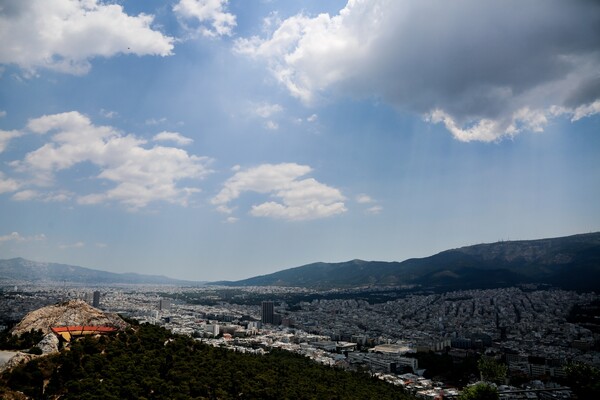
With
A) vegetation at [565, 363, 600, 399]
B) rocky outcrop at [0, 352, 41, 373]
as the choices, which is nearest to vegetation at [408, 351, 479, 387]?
vegetation at [565, 363, 600, 399]

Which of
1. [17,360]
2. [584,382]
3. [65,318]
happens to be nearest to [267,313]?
[584,382]

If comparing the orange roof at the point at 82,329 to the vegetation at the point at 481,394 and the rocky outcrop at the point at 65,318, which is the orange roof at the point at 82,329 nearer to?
the rocky outcrop at the point at 65,318

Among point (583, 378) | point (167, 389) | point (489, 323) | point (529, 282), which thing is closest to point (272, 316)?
point (489, 323)

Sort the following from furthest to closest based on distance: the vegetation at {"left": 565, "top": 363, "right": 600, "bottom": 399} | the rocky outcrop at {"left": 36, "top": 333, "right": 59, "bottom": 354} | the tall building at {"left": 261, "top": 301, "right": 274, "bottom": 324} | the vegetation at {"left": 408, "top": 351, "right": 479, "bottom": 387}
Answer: the tall building at {"left": 261, "top": 301, "right": 274, "bottom": 324} → the vegetation at {"left": 408, "top": 351, "right": 479, "bottom": 387} → the vegetation at {"left": 565, "top": 363, "right": 600, "bottom": 399} → the rocky outcrop at {"left": 36, "top": 333, "right": 59, "bottom": 354}

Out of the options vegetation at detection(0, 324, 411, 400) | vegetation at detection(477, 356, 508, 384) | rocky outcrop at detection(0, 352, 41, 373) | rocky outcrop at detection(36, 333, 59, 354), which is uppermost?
rocky outcrop at detection(36, 333, 59, 354)

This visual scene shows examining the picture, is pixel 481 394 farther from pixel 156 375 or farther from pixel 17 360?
pixel 17 360

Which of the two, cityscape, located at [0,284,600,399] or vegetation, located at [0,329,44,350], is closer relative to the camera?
vegetation, located at [0,329,44,350]

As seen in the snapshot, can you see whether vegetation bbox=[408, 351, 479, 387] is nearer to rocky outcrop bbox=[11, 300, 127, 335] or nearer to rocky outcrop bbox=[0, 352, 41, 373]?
rocky outcrop bbox=[11, 300, 127, 335]

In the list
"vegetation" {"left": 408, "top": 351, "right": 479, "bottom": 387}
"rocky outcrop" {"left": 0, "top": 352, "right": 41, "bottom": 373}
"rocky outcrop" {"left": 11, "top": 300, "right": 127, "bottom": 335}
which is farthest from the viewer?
"vegetation" {"left": 408, "top": 351, "right": 479, "bottom": 387}
